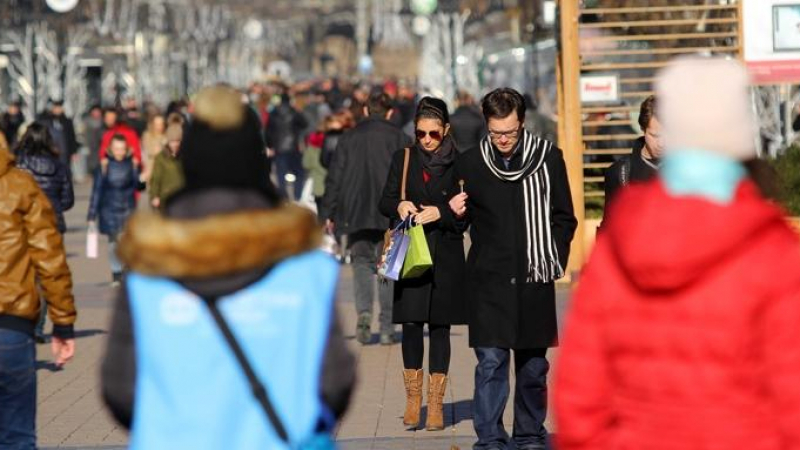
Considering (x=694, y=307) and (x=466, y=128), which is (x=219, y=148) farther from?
(x=466, y=128)

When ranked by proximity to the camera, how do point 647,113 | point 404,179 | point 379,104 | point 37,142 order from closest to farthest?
point 647,113, point 404,179, point 379,104, point 37,142

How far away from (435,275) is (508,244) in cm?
120

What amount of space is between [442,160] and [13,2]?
3398cm

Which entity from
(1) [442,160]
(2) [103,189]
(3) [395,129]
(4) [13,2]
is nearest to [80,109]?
(4) [13,2]

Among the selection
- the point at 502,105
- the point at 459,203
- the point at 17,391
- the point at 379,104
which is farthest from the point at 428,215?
the point at 379,104

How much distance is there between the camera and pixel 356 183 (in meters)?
14.6

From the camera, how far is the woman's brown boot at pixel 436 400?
1025cm

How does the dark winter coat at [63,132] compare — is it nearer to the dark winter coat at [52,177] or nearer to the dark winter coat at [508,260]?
the dark winter coat at [52,177]

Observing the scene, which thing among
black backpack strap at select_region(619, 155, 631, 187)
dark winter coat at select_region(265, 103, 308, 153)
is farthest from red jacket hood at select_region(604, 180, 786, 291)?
dark winter coat at select_region(265, 103, 308, 153)

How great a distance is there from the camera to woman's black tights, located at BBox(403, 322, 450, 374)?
10.2m

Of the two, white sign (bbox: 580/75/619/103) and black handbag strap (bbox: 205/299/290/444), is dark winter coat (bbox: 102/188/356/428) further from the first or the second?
white sign (bbox: 580/75/619/103)

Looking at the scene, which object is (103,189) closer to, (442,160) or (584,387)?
(442,160)

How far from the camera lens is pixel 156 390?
186 inches

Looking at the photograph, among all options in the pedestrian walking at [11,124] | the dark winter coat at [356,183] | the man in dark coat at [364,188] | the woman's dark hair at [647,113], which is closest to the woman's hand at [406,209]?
the woman's dark hair at [647,113]
